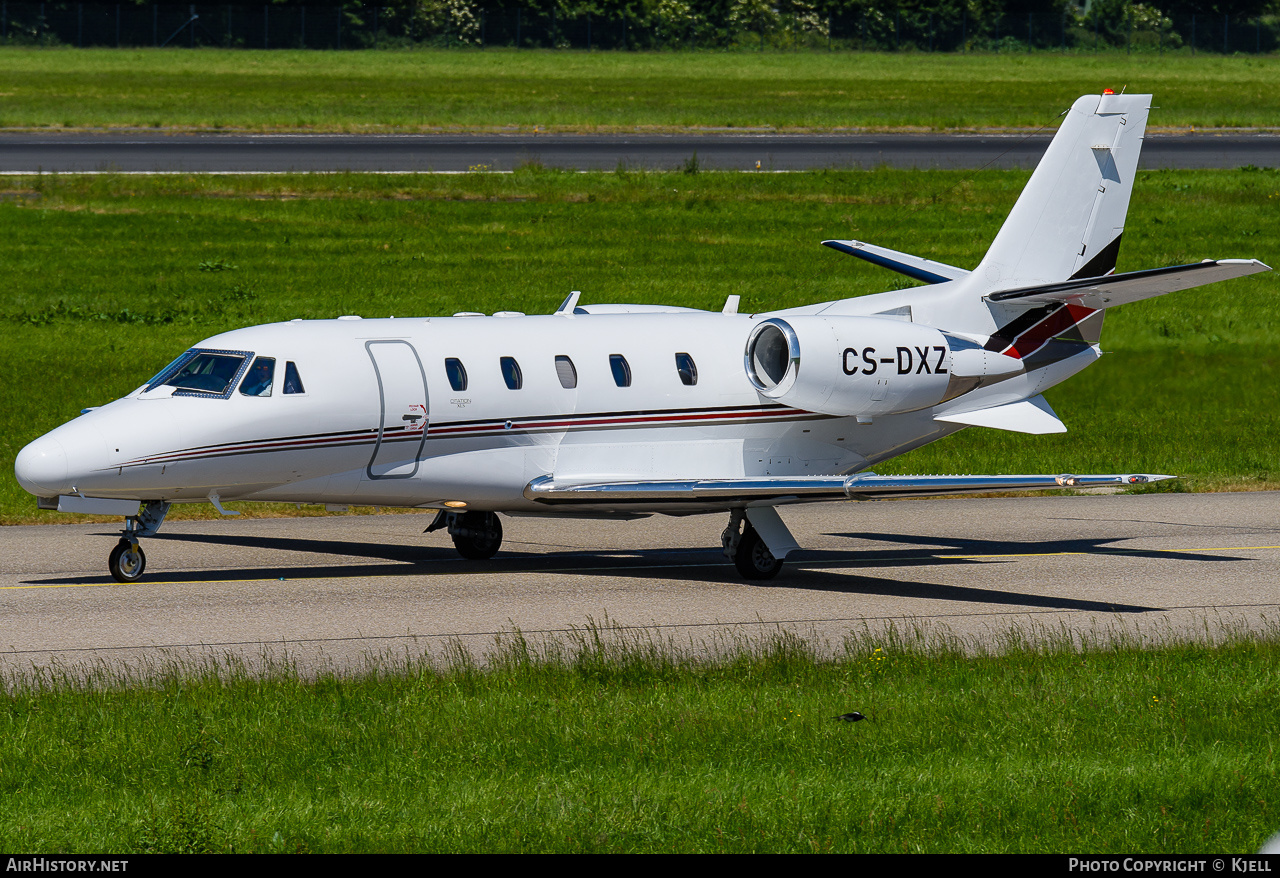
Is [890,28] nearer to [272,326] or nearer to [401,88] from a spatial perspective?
[401,88]

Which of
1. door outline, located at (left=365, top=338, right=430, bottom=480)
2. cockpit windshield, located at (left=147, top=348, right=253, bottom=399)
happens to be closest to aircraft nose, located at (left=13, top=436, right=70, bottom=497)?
cockpit windshield, located at (left=147, top=348, right=253, bottom=399)

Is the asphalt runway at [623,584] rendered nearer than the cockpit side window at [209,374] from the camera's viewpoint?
Yes

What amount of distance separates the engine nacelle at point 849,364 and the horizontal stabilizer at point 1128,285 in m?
1.44

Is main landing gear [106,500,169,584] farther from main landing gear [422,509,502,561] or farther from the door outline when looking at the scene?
A: main landing gear [422,509,502,561]

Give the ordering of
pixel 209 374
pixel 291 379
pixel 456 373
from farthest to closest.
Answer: pixel 456 373 → pixel 291 379 → pixel 209 374

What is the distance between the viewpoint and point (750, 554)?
1986 centimetres

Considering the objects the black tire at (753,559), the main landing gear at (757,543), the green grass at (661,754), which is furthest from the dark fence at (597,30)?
the green grass at (661,754)

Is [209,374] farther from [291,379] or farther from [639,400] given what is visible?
[639,400]

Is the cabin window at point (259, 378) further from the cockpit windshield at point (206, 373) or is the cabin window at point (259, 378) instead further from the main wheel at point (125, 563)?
the main wheel at point (125, 563)

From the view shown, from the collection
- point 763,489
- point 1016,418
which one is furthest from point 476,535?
point 1016,418

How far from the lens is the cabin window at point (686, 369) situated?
66.6 feet

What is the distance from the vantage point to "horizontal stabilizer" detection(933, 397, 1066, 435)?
21438mm

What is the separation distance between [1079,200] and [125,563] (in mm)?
13318
